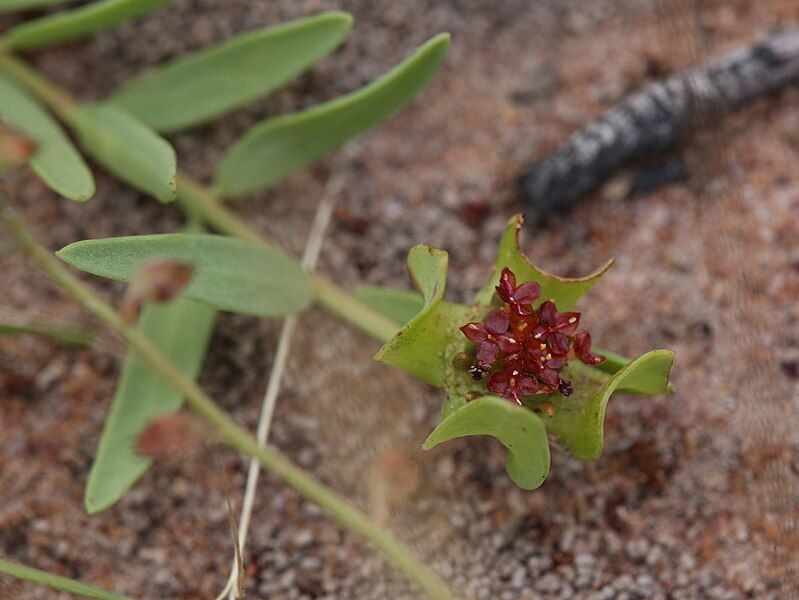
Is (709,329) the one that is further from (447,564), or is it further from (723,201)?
(447,564)

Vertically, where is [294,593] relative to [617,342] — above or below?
below

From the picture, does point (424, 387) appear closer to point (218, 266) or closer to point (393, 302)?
point (393, 302)

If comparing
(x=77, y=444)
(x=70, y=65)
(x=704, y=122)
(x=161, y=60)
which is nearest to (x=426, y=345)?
(x=77, y=444)

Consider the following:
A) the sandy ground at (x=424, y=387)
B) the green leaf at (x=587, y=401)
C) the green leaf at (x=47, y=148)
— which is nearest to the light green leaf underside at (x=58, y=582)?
the sandy ground at (x=424, y=387)

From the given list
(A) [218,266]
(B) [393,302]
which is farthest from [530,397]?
→ (A) [218,266]

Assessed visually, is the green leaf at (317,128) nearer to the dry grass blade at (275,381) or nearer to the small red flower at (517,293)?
the dry grass blade at (275,381)

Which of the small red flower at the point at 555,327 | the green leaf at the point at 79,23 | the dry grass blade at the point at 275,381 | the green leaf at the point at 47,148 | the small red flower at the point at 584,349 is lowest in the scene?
the dry grass blade at the point at 275,381
